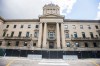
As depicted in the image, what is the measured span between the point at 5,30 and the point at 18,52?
13809 mm

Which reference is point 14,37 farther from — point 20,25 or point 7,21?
point 7,21

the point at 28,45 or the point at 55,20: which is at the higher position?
the point at 55,20

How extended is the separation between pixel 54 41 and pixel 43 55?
10491 mm

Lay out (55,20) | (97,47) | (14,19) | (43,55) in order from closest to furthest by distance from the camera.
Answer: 1. (43,55)
2. (97,47)
3. (55,20)
4. (14,19)

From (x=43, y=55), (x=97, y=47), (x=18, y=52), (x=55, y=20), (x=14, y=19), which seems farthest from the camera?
(x=14, y=19)

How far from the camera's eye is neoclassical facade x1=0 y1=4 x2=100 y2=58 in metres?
28.6

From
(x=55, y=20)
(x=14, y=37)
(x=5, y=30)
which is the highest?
(x=55, y=20)

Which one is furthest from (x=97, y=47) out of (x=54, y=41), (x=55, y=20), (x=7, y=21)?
(x=7, y=21)

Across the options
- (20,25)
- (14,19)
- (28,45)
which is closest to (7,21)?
(14,19)

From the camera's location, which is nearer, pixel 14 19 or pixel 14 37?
pixel 14 37

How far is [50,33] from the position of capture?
31.5m

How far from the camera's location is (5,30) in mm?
31594

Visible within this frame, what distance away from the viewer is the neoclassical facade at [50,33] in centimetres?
2862

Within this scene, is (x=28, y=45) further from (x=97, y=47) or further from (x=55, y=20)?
(x=97, y=47)
